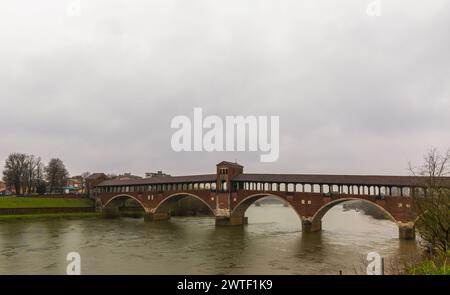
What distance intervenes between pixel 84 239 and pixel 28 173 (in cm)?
5693

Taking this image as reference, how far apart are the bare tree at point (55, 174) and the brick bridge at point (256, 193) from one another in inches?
728

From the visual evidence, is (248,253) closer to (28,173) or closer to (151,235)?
(151,235)

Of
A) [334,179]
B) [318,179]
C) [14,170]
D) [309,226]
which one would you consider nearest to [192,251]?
[309,226]

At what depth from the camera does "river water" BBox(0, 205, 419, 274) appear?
1003 inches

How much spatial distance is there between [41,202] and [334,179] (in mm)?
51790

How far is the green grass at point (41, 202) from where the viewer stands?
212 ft

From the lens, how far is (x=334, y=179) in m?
46.8

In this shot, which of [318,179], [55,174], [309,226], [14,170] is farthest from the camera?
[55,174]

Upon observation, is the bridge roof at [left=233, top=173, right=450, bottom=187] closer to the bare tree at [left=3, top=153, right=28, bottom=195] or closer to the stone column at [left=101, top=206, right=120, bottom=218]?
the stone column at [left=101, top=206, right=120, bottom=218]

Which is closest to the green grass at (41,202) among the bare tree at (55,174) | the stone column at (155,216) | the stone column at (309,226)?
the bare tree at (55,174)

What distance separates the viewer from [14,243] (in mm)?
35750
